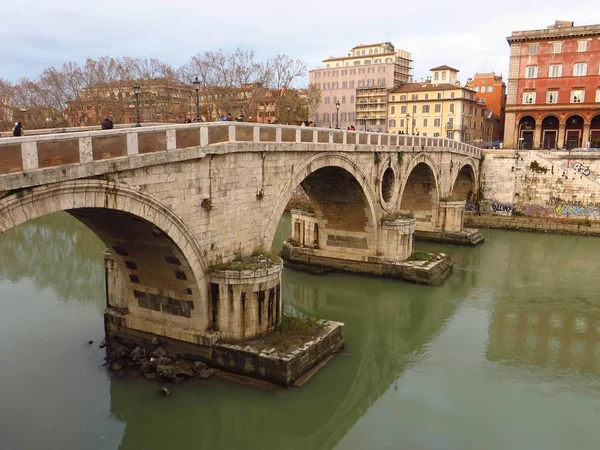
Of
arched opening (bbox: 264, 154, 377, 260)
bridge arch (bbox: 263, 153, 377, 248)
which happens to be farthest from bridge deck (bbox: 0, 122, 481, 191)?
arched opening (bbox: 264, 154, 377, 260)

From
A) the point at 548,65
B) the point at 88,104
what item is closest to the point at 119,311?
the point at 88,104

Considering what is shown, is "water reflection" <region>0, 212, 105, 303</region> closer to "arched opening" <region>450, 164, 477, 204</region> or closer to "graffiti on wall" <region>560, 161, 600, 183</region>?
"arched opening" <region>450, 164, 477, 204</region>

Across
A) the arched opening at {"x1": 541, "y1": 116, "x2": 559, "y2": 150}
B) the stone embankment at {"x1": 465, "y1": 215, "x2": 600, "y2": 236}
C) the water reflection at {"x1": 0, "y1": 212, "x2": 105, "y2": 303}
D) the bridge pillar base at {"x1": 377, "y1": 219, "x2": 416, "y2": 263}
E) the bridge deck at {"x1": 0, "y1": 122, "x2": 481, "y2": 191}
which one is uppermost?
the arched opening at {"x1": 541, "y1": 116, "x2": 559, "y2": 150}

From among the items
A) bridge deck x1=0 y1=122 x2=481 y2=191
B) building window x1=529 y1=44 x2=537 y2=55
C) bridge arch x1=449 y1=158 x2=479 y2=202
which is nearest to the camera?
bridge deck x1=0 y1=122 x2=481 y2=191

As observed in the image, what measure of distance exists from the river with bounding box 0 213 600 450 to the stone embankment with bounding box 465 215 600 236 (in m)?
9.28

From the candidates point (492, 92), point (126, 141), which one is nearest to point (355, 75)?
point (492, 92)

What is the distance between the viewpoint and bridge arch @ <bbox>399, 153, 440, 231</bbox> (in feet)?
68.2

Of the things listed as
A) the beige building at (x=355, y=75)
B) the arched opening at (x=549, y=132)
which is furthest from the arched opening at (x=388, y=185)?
the beige building at (x=355, y=75)

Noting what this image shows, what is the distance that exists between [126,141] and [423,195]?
16088 mm

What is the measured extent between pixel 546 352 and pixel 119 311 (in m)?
8.90

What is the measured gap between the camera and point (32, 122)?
3181cm

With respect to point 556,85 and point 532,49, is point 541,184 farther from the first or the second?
point 532,49

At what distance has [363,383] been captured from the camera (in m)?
9.48

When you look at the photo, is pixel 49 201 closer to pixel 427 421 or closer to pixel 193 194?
pixel 193 194
